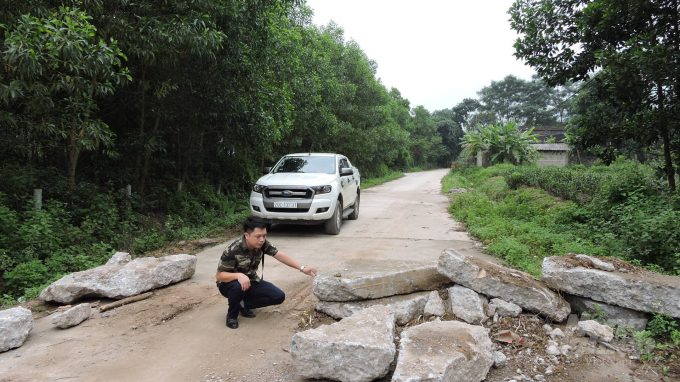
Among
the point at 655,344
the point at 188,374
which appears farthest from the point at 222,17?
the point at 655,344

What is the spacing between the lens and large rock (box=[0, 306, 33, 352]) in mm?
3426

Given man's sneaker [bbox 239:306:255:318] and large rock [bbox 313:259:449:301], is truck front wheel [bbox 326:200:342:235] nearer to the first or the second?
large rock [bbox 313:259:449:301]

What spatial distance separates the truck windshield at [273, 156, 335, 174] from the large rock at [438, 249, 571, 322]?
531 cm

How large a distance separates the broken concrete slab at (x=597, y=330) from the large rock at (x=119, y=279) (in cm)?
465

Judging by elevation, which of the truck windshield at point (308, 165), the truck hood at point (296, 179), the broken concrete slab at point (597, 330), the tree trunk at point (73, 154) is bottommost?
the broken concrete slab at point (597, 330)

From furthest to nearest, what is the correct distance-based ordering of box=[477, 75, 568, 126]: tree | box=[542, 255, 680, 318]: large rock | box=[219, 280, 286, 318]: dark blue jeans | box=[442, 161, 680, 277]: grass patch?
1. box=[477, 75, 568, 126]: tree
2. box=[442, 161, 680, 277]: grass patch
3. box=[219, 280, 286, 318]: dark blue jeans
4. box=[542, 255, 680, 318]: large rock

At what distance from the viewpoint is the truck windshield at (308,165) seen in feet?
30.5

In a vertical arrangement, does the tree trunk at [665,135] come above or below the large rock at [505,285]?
above

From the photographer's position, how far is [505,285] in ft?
13.3

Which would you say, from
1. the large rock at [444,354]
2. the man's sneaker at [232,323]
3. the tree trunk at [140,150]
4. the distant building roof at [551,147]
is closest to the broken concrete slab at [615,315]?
the large rock at [444,354]

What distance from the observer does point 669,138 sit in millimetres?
7340

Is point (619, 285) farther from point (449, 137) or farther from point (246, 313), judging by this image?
point (449, 137)

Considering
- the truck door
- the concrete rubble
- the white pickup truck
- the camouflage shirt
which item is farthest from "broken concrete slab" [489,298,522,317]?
the truck door

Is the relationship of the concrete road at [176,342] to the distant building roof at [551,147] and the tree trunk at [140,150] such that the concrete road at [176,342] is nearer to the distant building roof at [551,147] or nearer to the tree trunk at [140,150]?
the tree trunk at [140,150]
